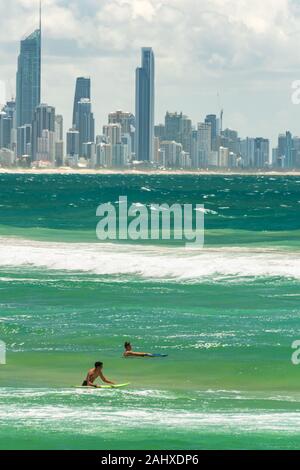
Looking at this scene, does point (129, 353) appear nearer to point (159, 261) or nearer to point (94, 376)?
point (94, 376)

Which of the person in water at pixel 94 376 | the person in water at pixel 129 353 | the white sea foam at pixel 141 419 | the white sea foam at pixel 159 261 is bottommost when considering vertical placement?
the white sea foam at pixel 141 419

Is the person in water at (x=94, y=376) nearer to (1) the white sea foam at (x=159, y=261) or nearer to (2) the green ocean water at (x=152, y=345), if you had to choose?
(2) the green ocean water at (x=152, y=345)

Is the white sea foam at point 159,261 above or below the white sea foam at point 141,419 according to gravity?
above

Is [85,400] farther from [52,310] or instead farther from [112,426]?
[52,310]

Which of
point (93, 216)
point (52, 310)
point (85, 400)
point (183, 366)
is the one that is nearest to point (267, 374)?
point (183, 366)

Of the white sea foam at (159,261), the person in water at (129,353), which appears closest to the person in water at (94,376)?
the person in water at (129,353)
